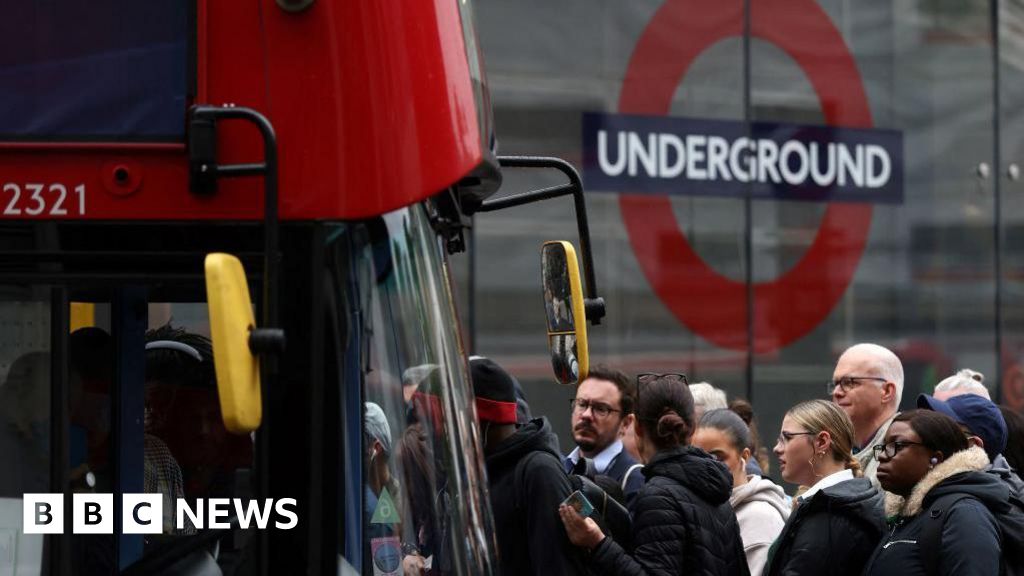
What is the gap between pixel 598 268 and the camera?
11812mm

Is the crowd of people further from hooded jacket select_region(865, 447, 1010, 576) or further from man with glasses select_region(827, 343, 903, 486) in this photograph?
man with glasses select_region(827, 343, 903, 486)

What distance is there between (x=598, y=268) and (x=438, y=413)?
8.29m

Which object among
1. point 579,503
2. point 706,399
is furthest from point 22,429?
point 706,399

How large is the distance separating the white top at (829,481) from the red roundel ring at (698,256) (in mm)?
6561

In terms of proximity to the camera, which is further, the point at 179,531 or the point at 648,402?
the point at 648,402

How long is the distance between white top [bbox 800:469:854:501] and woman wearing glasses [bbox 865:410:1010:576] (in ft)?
0.91

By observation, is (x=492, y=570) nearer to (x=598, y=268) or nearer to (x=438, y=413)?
(x=438, y=413)

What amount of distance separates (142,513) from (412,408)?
0.60 meters

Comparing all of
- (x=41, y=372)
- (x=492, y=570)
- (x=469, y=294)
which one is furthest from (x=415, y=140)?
(x=469, y=294)

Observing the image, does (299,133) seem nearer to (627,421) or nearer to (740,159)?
(627,421)

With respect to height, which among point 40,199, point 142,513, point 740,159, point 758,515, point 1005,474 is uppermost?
point 740,159

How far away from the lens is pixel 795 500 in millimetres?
5473

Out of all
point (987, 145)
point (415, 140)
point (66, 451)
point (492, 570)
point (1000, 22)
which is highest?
point (1000, 22)

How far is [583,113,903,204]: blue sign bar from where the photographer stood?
38.9 ft
